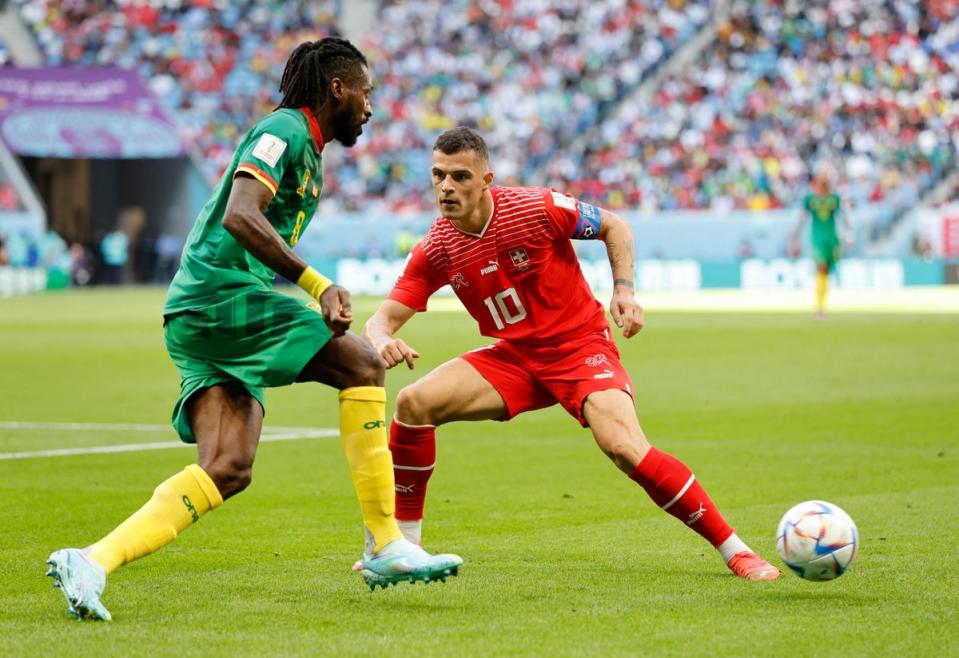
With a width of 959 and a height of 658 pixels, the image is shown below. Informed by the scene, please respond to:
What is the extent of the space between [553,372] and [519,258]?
0.53 meters

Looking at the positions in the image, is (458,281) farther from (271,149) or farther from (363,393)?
(271,149)

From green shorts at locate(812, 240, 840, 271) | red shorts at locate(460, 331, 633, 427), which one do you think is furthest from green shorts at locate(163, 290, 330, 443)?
green shorts at locate(812, 240, 840, 271)

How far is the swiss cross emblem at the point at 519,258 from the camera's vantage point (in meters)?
6.95

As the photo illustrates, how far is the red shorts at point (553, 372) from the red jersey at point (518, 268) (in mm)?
69

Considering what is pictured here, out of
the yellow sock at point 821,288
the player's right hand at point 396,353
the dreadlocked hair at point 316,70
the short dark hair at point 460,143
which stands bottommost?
the yellow sock at point 821,288

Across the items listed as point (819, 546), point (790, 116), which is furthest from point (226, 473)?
point (790, 116)

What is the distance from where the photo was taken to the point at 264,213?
5.66m

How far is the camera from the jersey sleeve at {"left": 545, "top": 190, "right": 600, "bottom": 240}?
6.91 m

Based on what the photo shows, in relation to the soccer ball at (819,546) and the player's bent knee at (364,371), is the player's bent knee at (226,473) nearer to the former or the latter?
the player's bent knee at (364,371)

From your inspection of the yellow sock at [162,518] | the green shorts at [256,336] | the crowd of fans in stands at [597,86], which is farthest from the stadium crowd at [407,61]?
the yellow sock at [162,518]

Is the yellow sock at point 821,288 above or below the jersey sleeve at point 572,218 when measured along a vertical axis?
below

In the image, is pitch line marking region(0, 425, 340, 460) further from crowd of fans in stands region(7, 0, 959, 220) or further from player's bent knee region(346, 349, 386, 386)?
crowd of fans in stands region(7, 0, 959, 220)

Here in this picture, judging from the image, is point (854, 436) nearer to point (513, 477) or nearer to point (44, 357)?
point (513, 477)

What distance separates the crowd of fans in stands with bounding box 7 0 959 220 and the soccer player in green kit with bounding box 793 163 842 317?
1191cm
